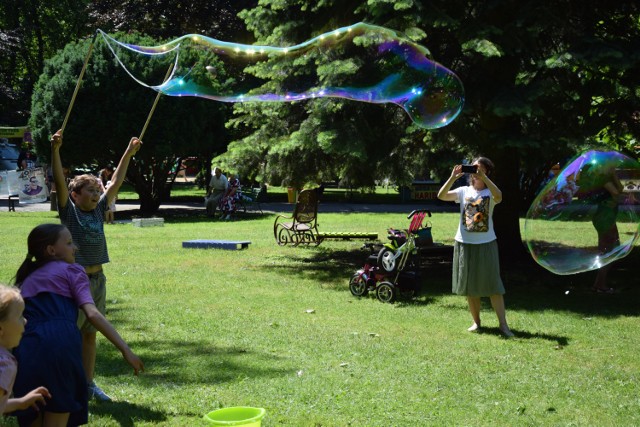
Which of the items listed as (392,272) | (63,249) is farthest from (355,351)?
(63,249)

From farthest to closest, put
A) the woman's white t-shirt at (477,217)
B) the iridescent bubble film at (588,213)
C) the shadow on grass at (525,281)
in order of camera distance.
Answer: the shadow on grass at (525,281), the woman's white t-shirt at (477,217), the iridescent bubble film at (588,213)

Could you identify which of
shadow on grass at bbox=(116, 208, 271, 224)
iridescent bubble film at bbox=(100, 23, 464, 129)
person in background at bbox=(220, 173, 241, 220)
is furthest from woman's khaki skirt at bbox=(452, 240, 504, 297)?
person in background at bbox=(220, 173, 241, 220)

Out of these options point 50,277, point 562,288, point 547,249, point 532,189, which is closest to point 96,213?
point 50,277

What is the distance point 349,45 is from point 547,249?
166 inches

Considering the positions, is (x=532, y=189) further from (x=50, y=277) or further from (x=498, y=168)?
(x=50, y=277)

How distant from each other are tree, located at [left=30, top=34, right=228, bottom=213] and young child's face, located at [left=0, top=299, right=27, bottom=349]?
1929 cm

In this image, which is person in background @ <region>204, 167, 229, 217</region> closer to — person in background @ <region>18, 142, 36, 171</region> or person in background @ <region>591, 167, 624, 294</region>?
person in background @ <region>18, 142, 36, 171</region>

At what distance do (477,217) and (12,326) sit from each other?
563 centimetres

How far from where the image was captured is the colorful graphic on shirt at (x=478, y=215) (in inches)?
317

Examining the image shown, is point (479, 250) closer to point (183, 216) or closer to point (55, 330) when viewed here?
point (55, 330)

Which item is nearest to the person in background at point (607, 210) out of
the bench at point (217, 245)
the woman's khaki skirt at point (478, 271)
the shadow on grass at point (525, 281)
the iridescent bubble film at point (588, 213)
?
the iridescent bubble film at point (588, 213)

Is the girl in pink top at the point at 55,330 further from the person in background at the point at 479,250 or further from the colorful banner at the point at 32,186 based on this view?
the colorful banner at the point at 32,186

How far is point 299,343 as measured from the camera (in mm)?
7566

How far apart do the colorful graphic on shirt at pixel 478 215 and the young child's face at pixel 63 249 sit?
4755 millimetres
